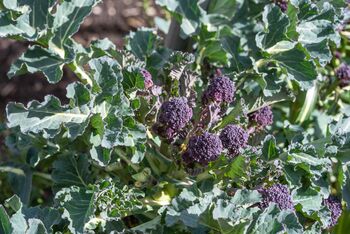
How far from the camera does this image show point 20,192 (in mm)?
1929

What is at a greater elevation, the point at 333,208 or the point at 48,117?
the point at 48,117

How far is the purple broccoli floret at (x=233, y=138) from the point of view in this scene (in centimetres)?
153

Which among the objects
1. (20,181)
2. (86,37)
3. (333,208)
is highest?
(333,208)

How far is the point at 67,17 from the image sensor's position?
169 cm

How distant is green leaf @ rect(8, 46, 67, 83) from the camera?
1.65 m

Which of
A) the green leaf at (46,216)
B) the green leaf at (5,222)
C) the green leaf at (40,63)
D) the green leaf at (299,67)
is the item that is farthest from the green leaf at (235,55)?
the green leaf at (5,222)

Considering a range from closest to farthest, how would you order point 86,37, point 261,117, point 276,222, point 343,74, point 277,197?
point 276,222 → point 277,197 → point 261,117 → point 343,74 → point 86,37

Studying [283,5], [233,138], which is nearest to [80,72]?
[233,138]

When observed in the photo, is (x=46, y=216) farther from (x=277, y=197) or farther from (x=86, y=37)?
(x=86, y=37)

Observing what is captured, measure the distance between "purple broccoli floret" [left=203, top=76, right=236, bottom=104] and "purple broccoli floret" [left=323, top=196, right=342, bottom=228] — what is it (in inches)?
15.1

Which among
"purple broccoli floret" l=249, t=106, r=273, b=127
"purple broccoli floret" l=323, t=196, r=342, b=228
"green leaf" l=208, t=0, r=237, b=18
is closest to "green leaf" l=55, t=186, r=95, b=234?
"purple broccoli floret" l=249, t=106, r=273, b=127

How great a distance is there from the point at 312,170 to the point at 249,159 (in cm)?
17

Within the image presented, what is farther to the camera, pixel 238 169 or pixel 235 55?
pixel 235 55

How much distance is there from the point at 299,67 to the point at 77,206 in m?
0.66
